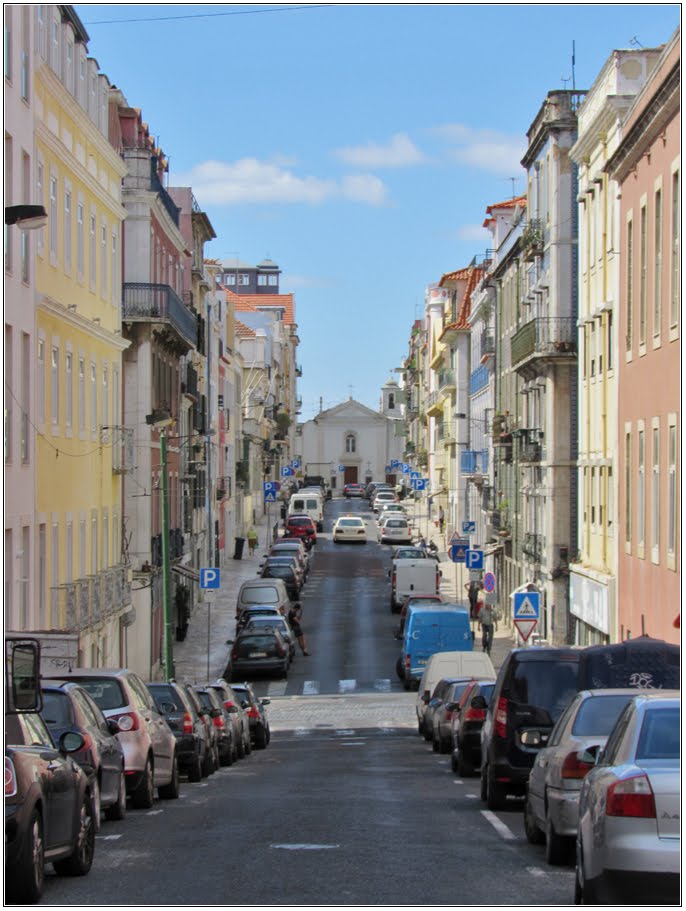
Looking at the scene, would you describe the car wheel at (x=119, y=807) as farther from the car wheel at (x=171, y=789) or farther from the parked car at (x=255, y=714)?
the parked car at (x=255, y=714)

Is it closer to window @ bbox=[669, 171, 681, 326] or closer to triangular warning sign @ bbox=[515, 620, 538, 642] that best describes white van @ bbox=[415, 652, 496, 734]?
triangular warning sign @ bbox=[515, 620, 538, 642]

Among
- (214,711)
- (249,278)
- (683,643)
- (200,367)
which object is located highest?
(249,278)

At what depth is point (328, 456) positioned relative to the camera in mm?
183750

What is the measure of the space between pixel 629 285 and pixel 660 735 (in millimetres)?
24647

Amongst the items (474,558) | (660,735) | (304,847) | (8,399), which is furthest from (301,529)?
(660,735)

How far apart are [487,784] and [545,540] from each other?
30.2 metres

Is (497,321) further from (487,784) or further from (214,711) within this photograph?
(487,784)

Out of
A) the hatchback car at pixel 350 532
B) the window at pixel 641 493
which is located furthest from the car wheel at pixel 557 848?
the hatchback car at pixel 350 532

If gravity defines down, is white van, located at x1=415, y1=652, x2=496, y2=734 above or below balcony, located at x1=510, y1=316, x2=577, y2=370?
below

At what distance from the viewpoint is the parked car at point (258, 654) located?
43938 millimetres

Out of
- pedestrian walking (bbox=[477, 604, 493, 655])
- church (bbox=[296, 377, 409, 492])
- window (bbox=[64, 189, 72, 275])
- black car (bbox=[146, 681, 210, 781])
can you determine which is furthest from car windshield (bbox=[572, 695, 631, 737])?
church (bbox=[296, 377, 409, 492])

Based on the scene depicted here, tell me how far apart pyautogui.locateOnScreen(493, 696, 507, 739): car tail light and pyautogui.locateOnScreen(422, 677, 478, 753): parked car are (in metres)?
7.74

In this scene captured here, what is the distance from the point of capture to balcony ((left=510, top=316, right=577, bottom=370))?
150 ft

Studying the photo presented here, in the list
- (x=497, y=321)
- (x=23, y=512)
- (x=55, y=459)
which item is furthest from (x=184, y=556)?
(x=23, y=512)
